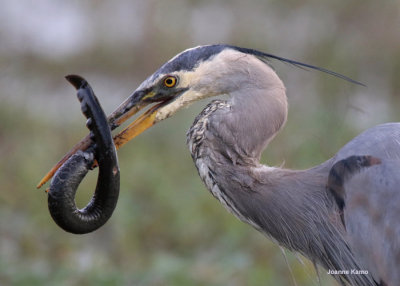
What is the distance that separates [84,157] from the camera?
2271 mm

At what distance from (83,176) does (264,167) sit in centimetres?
68

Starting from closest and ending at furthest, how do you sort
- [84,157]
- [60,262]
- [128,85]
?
[84,157], [60,262], [128,85]

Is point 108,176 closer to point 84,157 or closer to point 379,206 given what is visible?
point 84,157

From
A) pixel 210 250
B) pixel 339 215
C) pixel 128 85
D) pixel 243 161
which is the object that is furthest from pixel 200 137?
pixel 128 85

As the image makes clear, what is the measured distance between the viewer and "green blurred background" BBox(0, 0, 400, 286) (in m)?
3.68

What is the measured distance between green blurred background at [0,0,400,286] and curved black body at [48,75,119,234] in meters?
0.85

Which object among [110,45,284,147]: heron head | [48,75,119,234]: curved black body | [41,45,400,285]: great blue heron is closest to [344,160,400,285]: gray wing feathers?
[41,45,400,285]: great blue heron

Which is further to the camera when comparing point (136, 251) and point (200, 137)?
point (136, 251)

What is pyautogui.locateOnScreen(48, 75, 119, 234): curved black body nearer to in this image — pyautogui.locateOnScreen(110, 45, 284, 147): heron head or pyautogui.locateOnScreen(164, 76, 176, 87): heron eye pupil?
pyautogui.locateOnScreen(110, 45, 284, 147): heron head

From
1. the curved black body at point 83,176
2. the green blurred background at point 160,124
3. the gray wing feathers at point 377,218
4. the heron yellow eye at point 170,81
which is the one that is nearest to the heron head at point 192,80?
the heron yellow eye at point 170,81

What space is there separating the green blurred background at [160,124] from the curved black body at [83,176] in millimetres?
845

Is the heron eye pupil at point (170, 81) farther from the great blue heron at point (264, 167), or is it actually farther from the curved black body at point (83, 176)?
the curved black body at point (83, 176)

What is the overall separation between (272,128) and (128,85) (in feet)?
13.9

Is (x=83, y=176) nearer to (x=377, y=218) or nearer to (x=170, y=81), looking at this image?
(x=170, y=81)
